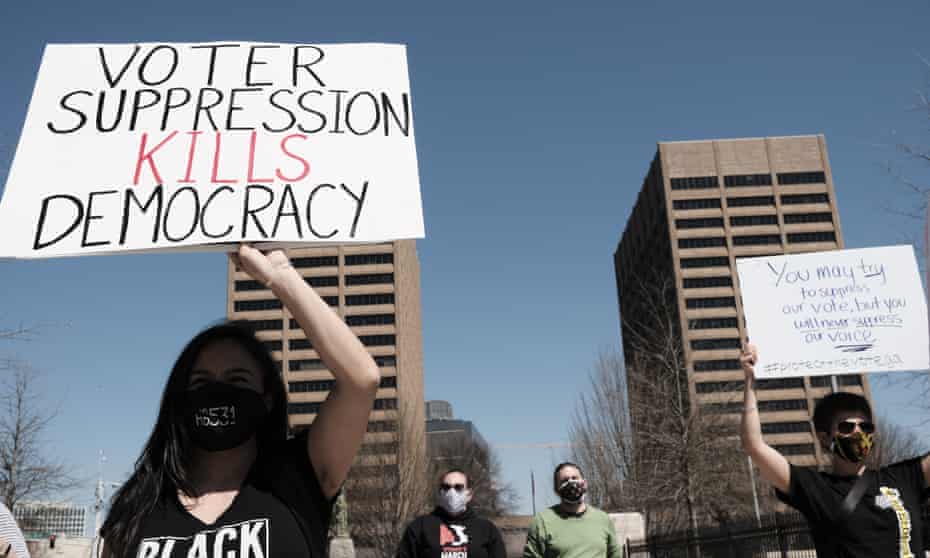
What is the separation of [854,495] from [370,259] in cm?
10336

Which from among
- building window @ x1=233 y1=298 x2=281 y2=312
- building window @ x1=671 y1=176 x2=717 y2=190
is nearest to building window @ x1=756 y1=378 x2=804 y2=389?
building window @ x1=671 y1=176 x2=717 y2=190

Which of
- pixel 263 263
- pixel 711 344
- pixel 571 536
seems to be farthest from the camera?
pixel 711 344

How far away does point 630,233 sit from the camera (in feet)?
378

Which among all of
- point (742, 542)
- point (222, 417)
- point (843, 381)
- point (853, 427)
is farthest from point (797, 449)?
point (222, 417)

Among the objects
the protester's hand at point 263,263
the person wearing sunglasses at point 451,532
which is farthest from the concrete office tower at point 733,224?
the protester's hand at point 263,263

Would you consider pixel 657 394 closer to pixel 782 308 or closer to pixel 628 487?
pixel 628 487

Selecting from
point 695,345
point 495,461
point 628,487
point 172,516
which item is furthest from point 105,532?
Result: point 695,345

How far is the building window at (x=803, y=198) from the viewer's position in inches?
3903

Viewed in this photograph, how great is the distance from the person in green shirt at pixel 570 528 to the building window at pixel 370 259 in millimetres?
99470

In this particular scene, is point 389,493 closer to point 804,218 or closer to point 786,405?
point 786,405

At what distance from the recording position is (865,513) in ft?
12.8

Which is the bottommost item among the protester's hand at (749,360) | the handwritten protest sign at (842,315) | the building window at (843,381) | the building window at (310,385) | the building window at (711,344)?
the protester's hand at (749,360)

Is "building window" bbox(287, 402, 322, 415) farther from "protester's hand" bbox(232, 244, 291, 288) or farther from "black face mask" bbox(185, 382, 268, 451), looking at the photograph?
"black face mask" bbox(185, 382, 268, 451)

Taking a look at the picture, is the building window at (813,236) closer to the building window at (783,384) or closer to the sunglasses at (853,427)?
the building window at (783,384)
